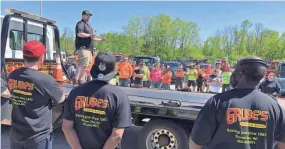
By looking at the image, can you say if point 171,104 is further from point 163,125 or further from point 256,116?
point 256,116

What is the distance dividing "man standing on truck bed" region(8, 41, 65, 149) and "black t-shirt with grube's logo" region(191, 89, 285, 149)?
1556 millimetres

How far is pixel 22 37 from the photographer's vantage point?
5.70 metres

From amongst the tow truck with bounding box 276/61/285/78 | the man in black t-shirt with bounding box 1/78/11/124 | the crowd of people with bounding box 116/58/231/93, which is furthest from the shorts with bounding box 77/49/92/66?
the tow truck with bounding box 276/61/285/78

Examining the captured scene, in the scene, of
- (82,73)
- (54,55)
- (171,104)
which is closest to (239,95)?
(171,104)

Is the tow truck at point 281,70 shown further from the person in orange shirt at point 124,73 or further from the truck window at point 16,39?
the truck window at point 16,39

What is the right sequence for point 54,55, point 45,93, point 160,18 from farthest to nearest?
point 160,18 → point 54,55 → point 45,93

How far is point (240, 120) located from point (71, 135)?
51.9 inches

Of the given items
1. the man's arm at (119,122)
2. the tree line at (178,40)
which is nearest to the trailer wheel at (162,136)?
the man's arm at (119,122)

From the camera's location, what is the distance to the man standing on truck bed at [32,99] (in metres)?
2.72

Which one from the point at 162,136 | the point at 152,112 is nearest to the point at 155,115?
the point at 152,112

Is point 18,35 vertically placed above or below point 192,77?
above

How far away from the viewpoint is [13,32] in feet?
17.9

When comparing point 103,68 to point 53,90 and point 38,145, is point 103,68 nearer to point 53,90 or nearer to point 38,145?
point 53,90

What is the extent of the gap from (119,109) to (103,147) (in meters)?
0.33
